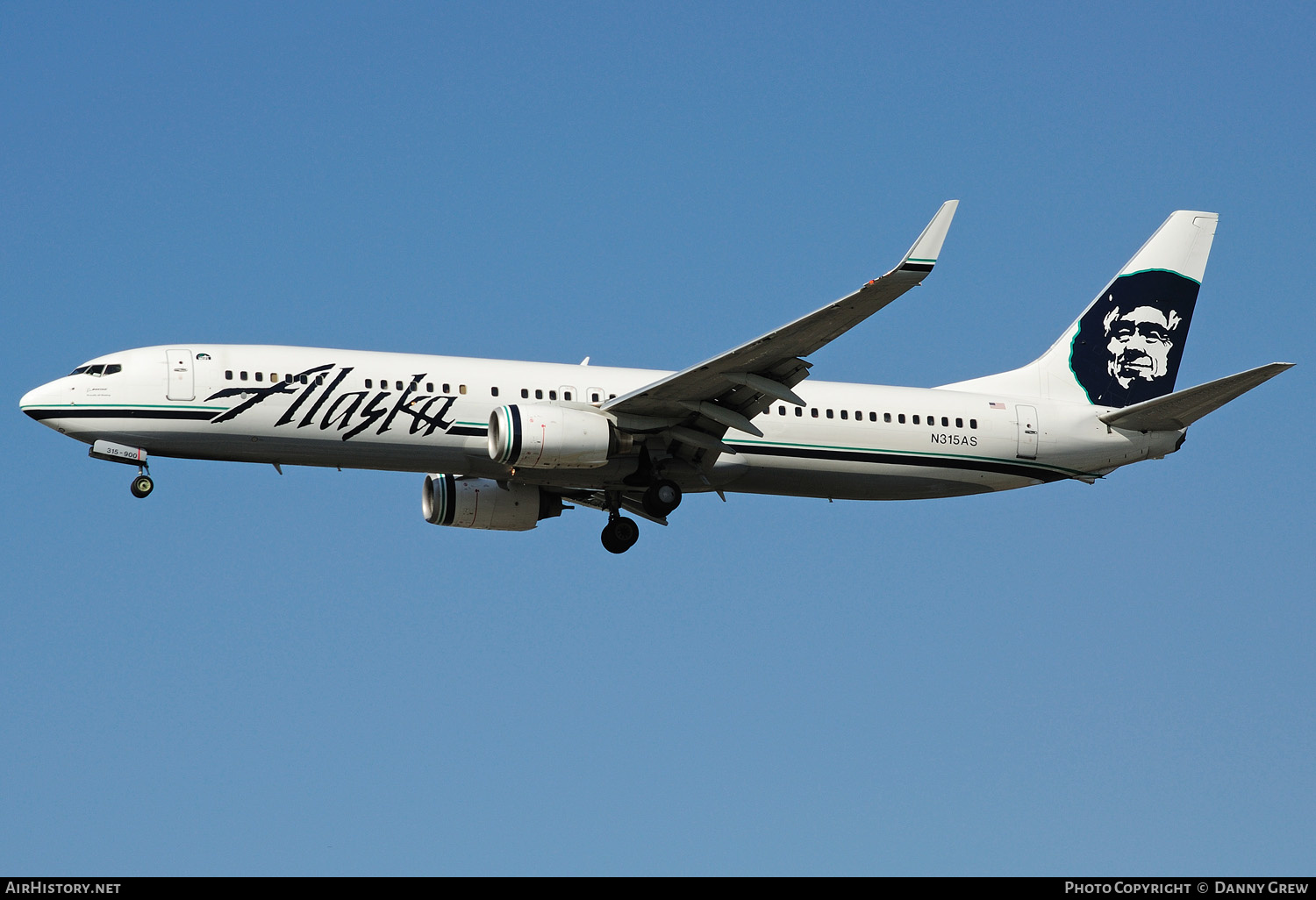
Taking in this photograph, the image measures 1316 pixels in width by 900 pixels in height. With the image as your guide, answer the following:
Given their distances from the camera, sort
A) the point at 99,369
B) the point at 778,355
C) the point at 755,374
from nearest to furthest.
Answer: the point at 778,355
the point at 755,374
the point at 99,369

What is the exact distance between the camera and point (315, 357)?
35125mm

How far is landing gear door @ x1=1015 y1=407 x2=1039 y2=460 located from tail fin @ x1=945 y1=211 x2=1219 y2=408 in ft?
4.92

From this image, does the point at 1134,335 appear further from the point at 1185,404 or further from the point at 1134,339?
the point at 1185,404

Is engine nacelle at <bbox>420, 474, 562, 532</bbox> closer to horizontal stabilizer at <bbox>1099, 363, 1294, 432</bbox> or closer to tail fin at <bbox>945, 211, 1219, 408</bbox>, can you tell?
tail fin at <bbox>945, 211, 1219, 408</bbox>

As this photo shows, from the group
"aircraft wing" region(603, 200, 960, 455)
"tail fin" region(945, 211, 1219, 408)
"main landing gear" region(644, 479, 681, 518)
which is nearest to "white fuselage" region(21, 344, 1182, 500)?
"main landing gear" region(644, 479, 681, 518)

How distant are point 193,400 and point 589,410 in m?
8.55

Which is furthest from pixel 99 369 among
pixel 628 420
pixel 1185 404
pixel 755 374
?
pixel 1185 404

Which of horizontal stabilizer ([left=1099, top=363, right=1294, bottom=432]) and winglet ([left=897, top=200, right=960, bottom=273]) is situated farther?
horizontal stabilizer ([left=1099, top=363, right=1294, bottom=432])

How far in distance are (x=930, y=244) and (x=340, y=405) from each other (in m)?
13.3

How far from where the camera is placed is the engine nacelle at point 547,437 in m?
34.0

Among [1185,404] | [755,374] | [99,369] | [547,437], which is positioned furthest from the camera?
[1185,404]

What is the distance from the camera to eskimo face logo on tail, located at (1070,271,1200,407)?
4172 centimetres

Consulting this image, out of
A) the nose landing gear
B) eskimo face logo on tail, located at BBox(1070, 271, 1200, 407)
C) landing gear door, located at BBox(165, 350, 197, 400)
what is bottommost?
the nose landing gear

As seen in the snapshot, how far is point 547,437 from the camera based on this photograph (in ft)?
112
